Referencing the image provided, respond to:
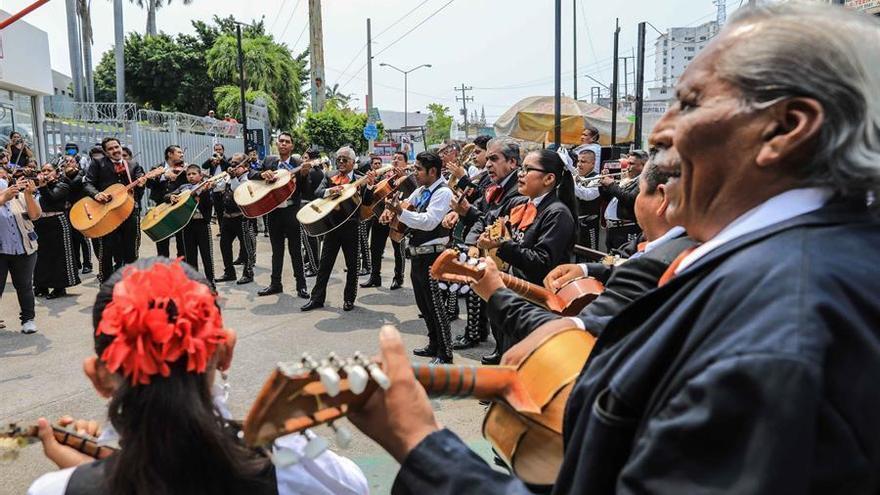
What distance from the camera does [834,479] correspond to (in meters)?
0.81

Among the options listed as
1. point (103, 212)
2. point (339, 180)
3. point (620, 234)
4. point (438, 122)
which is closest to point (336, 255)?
point (339, 180)

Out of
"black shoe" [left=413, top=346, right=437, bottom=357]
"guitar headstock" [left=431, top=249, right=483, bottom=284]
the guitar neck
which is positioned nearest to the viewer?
the guitar neck

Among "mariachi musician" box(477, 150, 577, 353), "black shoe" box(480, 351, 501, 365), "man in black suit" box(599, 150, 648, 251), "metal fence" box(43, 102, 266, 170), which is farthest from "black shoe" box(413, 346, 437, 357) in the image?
"metal fence" box(43, 102, 266, 170)

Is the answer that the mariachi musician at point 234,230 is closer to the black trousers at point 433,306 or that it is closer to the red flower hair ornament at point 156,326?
the black trousers at point 433,306

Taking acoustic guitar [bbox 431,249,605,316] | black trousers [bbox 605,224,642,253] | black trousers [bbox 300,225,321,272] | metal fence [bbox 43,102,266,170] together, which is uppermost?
metal fence [bbox 43,102,266,170]

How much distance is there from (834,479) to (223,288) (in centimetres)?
907

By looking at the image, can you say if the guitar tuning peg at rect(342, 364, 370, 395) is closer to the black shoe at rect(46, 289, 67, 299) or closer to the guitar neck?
the guitar neck

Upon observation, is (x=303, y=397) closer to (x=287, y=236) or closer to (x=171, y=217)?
(x=287, y=236)

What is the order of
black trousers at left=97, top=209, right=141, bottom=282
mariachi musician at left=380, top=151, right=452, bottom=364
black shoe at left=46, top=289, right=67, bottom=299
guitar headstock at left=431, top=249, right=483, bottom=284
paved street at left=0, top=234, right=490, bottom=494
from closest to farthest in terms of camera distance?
guitar headstock at left=431, top=249, right=483, bottom=284 < paved street at left=0, top=234, right=490, bottom=494 < mariachi musician at left=380, top=151, right=452, bottom=364 < black shoe at left=46, top=289, right=67, bottom=299 < black trousers at left=97, top=209, right=141, bottom=282

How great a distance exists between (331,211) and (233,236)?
9.57 feet

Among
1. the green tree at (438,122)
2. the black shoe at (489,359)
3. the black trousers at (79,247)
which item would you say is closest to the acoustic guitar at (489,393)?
the black shoe at (489,359)

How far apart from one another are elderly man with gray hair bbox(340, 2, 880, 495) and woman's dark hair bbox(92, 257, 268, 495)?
1.81ft

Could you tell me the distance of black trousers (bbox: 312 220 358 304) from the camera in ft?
25.3

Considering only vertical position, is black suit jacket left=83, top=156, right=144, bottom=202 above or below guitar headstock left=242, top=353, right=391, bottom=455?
above
